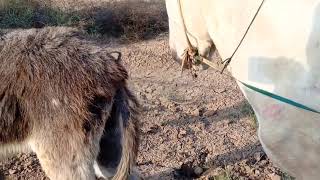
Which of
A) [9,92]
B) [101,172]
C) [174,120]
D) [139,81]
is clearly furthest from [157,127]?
[9,92]

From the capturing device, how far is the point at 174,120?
4883mm

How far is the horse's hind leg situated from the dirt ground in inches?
37.9

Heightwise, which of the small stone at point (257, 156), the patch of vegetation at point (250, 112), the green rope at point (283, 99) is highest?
the green rope at point (283, 99)

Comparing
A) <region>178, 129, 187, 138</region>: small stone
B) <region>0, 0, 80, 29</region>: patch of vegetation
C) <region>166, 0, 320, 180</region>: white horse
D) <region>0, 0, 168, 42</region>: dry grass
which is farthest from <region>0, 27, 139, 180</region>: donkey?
<region>0, 0, 80, 29</region>: patch of vegetation

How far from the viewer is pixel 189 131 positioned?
4719 mm

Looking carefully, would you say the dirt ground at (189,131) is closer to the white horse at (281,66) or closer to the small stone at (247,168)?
the small stone at (247,168)

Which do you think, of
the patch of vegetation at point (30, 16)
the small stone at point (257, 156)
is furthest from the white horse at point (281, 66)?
the patch of vegetation at point (30, 16)

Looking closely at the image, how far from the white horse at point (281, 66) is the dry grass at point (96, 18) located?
410 cm

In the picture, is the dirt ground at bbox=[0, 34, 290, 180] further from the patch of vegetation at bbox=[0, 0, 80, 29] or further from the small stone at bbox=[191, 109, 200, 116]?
the patch of vegetation at bbox=[0, 0, 80, 29]

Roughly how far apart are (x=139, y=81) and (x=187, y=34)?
271 centimetres

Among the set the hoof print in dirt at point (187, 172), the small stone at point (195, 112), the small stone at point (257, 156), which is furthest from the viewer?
the small stone at point (195, 112)

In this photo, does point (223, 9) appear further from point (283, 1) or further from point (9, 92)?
point (9, 92)

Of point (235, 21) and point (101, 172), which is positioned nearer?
point (235, 21)

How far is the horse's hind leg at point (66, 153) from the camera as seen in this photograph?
3.08 metres
